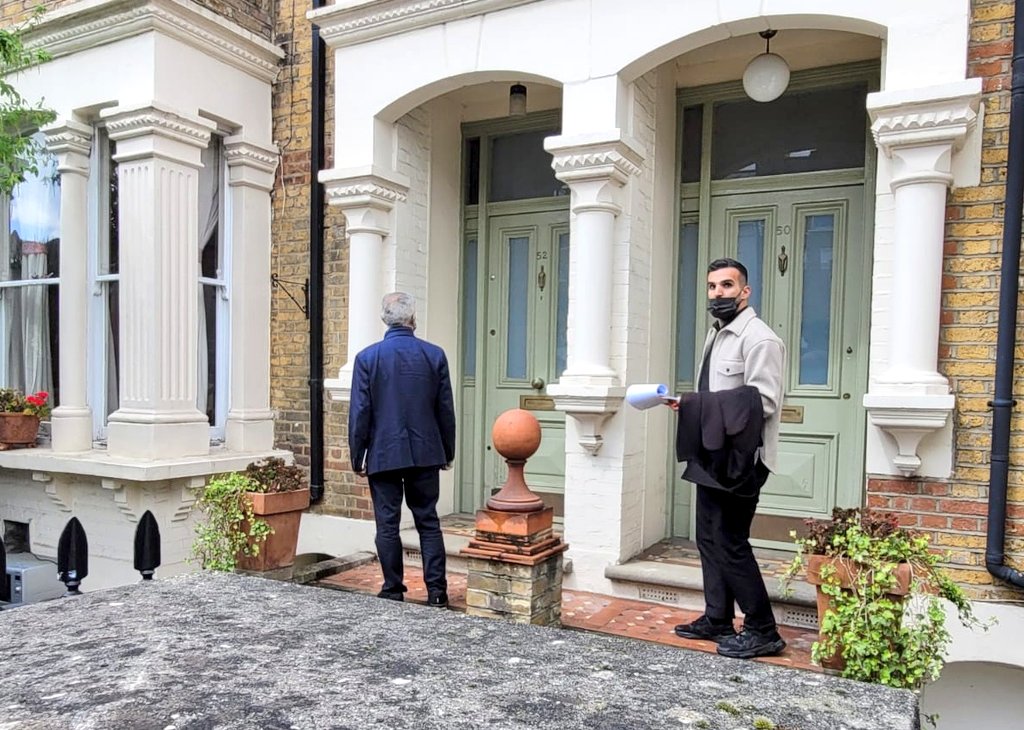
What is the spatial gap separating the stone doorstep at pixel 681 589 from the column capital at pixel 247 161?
161 inches

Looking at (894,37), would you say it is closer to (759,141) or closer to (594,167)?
(759,141)

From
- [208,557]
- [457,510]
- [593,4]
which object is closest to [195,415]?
[208,557]

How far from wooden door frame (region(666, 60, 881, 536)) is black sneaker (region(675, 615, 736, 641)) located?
160 centimetres

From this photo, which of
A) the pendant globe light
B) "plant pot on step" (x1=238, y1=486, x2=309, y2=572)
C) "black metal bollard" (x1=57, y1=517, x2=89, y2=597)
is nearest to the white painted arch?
the pendant globe light

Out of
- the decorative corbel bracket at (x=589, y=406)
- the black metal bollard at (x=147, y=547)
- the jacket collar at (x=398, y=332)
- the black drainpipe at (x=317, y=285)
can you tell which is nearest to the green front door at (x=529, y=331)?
the decorative corbel bracket at (x=589, y=406)

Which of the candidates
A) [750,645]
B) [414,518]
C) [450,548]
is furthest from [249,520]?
[750,645]

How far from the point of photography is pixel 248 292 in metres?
5.91

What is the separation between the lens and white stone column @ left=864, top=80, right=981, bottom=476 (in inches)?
140

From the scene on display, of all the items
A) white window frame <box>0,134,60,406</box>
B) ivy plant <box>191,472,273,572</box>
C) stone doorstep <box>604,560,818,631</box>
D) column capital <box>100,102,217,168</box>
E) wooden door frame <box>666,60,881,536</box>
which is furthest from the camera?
white window frame <box>0,134,60,406</box>

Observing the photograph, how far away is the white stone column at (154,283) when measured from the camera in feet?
17.2

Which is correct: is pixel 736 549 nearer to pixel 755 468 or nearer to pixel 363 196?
pixel 755 468

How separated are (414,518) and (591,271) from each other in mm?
1802

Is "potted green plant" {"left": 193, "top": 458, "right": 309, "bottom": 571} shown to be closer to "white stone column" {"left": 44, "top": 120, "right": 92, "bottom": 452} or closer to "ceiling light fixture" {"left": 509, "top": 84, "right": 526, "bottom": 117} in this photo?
"white stone column" {"left": 44, "top": 120, "right": 92, "bottom": 452}

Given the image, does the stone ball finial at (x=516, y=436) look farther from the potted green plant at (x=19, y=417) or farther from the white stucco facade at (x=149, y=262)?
the potted green plant at (x=19, y=417)
